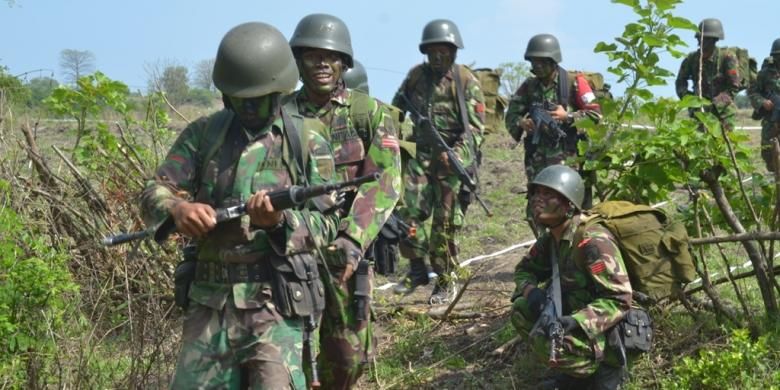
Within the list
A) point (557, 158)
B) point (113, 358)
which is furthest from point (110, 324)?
point (557, 158)

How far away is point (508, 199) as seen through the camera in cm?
1416

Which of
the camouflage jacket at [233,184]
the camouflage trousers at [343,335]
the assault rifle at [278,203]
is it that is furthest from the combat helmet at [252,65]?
the camouflage trousers at [343,335]

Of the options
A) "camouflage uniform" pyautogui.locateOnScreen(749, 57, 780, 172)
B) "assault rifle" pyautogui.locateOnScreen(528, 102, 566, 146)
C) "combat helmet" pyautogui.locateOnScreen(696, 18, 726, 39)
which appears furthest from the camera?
"camouflage uniform" pyautogui.locateOnScreen(749, 57, 780, 172)

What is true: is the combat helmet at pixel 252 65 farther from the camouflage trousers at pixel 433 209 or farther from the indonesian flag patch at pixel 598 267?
the camouflage trousers at pixel 433 209

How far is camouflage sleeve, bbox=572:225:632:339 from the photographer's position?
5423mm

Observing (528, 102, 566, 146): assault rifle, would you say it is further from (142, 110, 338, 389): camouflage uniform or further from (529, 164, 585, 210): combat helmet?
(142, 110, 338, 389): camouflage uniform

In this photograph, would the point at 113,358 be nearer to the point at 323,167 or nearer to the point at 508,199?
the point at 323,167

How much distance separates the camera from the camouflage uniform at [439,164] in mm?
9094

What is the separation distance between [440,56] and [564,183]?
356 centimetres

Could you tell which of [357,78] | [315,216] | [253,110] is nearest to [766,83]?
[357,78]

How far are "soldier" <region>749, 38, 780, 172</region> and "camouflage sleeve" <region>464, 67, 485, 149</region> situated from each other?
193 inches

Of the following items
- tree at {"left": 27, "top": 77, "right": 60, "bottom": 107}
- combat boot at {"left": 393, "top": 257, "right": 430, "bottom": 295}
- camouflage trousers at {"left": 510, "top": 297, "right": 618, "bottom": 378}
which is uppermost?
tree at {"left": 27, "top": 77, "right": 60, "bottom": 107}

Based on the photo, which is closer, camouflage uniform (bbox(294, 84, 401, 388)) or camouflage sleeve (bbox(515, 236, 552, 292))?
camouflage uniform (bbox(294, 84, 401, 388))

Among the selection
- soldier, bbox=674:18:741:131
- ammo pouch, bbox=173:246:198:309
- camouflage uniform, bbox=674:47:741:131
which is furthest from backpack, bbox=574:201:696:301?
camouflage uniform, bbox=674:47:741:131
